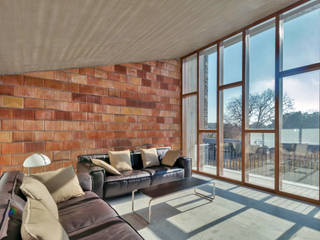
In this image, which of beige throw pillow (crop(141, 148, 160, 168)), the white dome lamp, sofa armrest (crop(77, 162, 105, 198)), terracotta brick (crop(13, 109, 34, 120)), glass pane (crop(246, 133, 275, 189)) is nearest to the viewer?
the white dome lamp

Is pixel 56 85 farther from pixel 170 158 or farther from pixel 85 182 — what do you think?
pixel 170 158

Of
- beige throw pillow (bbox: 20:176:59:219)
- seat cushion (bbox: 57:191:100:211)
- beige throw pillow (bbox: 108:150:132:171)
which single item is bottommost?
seat cushion (bbox: 57:191:100:211)

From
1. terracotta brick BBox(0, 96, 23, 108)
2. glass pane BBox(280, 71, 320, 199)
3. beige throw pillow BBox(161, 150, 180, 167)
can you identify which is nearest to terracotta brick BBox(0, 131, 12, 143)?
terracotta brick BBox(0, 96, 23, 108)

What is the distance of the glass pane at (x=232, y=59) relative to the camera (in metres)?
4.36

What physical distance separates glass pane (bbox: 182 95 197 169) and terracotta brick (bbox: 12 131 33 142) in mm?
3962

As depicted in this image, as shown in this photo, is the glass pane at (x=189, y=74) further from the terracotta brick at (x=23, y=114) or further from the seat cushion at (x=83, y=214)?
the seat cushion at (x=83, y=214)

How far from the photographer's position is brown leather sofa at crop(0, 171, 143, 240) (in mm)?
1153

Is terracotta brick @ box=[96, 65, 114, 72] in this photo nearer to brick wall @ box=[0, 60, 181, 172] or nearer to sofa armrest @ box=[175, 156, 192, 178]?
brick wall @ box=[0, 60, 181, 172]

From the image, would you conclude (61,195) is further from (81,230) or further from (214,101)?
(214,101)

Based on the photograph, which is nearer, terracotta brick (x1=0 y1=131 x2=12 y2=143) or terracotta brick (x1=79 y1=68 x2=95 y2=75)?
terracotta brick (x1=0 y1=131 x2=12 y2=143)

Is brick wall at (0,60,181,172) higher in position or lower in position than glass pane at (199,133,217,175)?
higher

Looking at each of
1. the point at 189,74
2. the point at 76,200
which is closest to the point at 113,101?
the point at 189,74

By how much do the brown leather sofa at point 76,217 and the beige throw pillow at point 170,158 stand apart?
2.32 m

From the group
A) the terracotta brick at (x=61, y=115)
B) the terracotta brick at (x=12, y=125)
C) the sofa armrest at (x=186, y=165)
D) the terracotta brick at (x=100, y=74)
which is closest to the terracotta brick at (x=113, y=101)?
the terracotta brick at (x=100, y=74)
